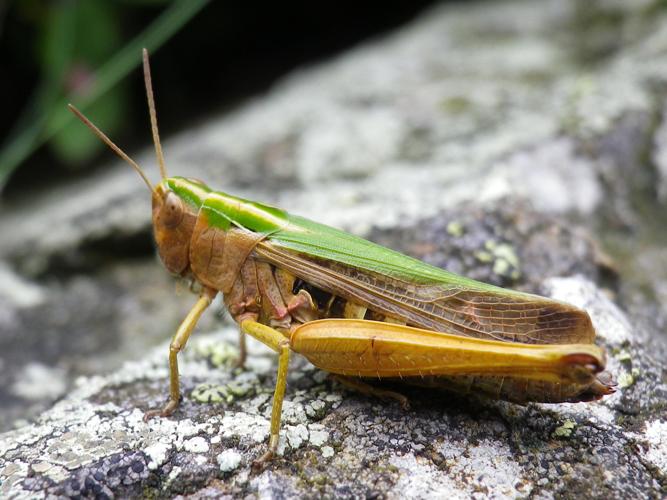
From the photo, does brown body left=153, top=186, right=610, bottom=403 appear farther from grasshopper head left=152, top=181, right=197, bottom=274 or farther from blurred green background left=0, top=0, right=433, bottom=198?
blurred green background left=0, top=0, right=433, bottom=198

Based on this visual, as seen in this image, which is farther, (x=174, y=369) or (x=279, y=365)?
(x=174, y=369)

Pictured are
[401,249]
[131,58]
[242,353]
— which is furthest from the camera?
[131,58]

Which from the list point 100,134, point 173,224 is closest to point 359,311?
point 173,224

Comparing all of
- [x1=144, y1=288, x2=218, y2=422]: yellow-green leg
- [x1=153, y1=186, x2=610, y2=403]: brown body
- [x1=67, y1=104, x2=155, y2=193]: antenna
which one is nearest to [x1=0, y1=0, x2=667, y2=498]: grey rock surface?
[x1=144, y1=288, x2=218, y2=422]: yellow-green leg

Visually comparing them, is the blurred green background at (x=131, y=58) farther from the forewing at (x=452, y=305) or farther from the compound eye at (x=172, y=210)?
the forewing at (x=452, y=305)

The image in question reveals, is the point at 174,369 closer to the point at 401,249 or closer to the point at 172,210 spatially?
the point at 172,210

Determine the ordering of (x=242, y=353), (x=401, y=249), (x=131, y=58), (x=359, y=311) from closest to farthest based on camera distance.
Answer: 1. (x=359, y=311)
2. (x=242, y=353)
3. (x=401, y=249)
4. (x=131, y=58)

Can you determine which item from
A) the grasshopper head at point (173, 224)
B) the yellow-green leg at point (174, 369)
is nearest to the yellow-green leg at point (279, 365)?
the yellow-green leg at point (174, 369)

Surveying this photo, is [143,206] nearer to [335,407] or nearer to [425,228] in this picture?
[425,228]
